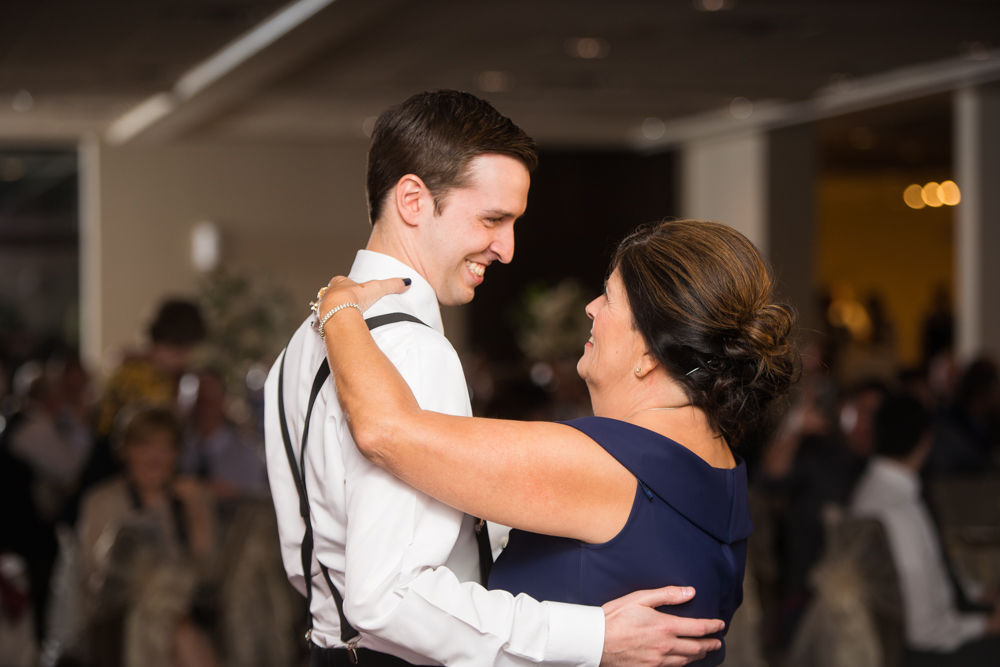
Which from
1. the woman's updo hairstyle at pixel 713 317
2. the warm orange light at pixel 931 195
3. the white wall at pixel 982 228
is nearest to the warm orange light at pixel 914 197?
the warm orange light at pixel 931 195

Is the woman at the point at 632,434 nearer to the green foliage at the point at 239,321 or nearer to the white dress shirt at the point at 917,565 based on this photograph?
the white dress shirt at the point at 917,565

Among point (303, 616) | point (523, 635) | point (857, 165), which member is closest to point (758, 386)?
point (523, 635)

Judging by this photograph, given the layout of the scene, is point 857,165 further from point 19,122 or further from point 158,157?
point 19,122

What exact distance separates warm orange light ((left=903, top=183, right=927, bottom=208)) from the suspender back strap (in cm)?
1445

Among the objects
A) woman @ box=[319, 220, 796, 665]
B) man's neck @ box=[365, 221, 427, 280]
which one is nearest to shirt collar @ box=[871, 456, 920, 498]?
woman @ box=[319, 220, 796, 665]

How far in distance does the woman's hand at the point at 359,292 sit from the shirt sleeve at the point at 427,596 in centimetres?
11

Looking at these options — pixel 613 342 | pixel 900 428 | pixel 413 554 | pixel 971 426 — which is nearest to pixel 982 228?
pixel 971 426

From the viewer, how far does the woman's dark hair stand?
3.67m

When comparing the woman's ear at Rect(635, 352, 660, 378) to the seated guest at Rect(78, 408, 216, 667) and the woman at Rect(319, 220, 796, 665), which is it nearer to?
the woman at Rect(319, 220, 796, 665)

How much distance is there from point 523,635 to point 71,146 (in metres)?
10.8

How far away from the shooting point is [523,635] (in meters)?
1.23

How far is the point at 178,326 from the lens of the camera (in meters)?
4.60

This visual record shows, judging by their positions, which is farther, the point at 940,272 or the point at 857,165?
the point at 940,272

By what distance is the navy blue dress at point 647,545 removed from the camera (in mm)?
1274
